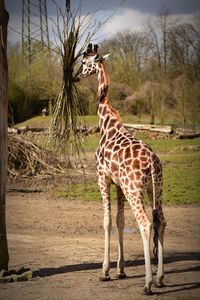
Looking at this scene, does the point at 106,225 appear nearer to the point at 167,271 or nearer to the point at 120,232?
the point at 120,232

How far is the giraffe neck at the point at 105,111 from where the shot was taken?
16.8ft

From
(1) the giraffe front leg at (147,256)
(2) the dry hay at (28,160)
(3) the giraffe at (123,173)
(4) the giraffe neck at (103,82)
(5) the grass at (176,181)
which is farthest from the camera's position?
(2) the dry hay at (28,160)

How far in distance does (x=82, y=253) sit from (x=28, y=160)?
7.46 m

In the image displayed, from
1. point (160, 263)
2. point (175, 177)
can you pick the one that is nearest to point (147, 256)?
point (160, 263)

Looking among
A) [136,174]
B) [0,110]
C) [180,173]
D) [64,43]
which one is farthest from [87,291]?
[180,173]

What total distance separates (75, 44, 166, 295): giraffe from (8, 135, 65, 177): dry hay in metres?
7.80

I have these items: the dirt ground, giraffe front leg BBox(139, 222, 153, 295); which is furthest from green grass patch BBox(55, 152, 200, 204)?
giraffe front leg BBox(139, 222, 153, 295)

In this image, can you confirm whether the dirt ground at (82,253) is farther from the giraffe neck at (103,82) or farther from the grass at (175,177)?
the giraffe neck at (103,82)

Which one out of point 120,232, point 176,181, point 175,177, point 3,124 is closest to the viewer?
point 120,232

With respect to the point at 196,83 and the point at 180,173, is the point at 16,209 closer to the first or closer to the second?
the point at 180,173

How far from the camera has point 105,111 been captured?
5.26 meters

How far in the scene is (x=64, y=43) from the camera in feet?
17.5

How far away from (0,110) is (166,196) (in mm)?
5500

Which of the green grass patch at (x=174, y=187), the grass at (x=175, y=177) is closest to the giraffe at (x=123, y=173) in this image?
the grass at (x=175, y=177)
